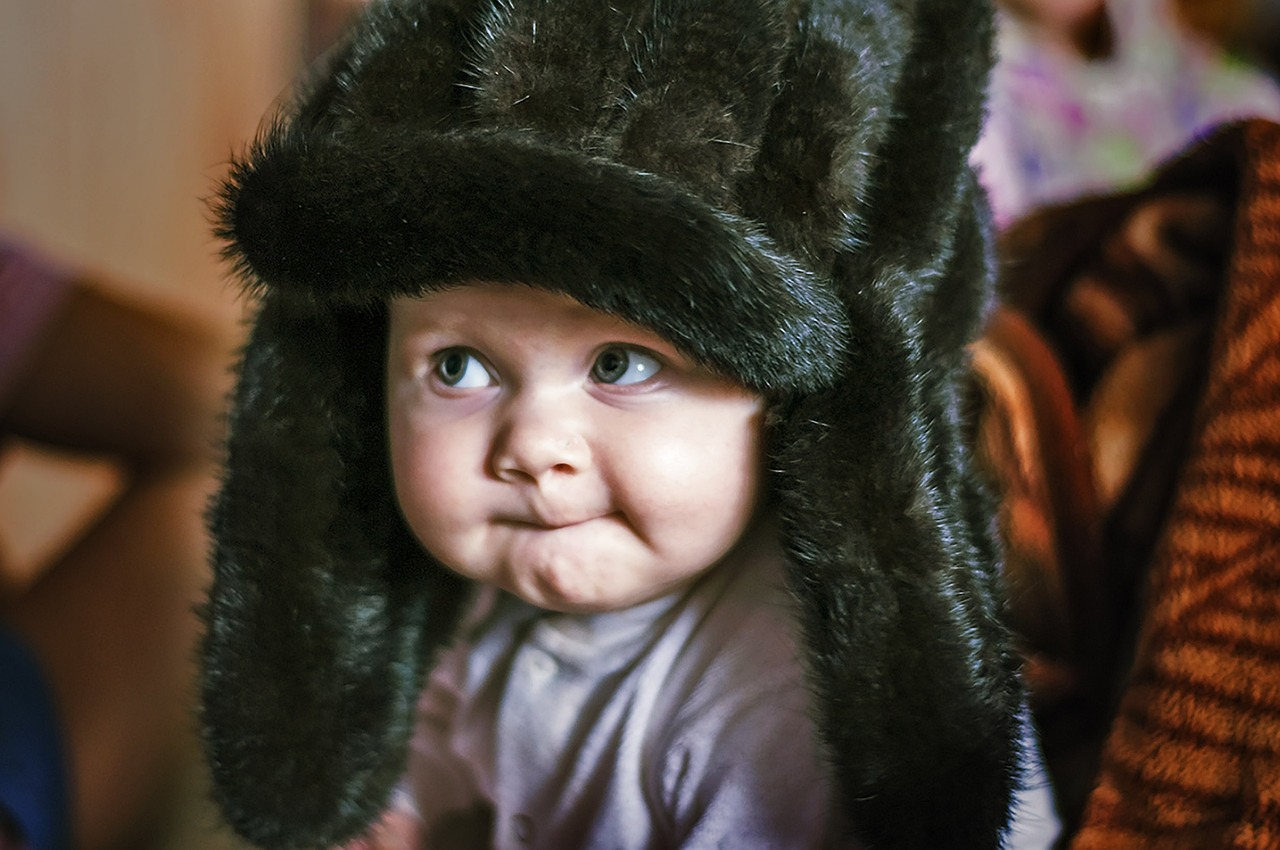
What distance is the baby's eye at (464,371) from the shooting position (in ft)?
1.57

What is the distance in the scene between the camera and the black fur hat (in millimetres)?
432

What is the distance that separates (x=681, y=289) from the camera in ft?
1.40

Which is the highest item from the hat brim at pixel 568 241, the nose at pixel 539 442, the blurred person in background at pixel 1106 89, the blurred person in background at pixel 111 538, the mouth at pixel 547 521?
the blurred person in background at pixel 1106 89

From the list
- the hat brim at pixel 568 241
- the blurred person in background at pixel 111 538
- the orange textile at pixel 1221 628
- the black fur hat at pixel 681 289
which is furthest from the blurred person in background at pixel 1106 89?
the blurred person in background at pixel 111 538

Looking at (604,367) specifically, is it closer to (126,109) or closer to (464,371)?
(464,371)

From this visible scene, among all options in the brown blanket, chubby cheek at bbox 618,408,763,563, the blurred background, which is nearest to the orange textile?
the brown blanket

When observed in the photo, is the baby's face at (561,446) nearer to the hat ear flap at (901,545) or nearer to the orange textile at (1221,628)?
the hat ear flap at (901,545)

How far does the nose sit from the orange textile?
362 millimetres

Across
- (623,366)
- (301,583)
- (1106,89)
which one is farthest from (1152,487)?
(1106,89)

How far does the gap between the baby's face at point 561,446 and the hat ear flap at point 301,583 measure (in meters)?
0.10

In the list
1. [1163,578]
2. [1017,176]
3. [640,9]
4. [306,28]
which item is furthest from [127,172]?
[1163,578]

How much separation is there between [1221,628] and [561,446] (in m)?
0.38

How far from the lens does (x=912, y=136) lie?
0.51 meters

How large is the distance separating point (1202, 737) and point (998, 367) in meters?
0.28
